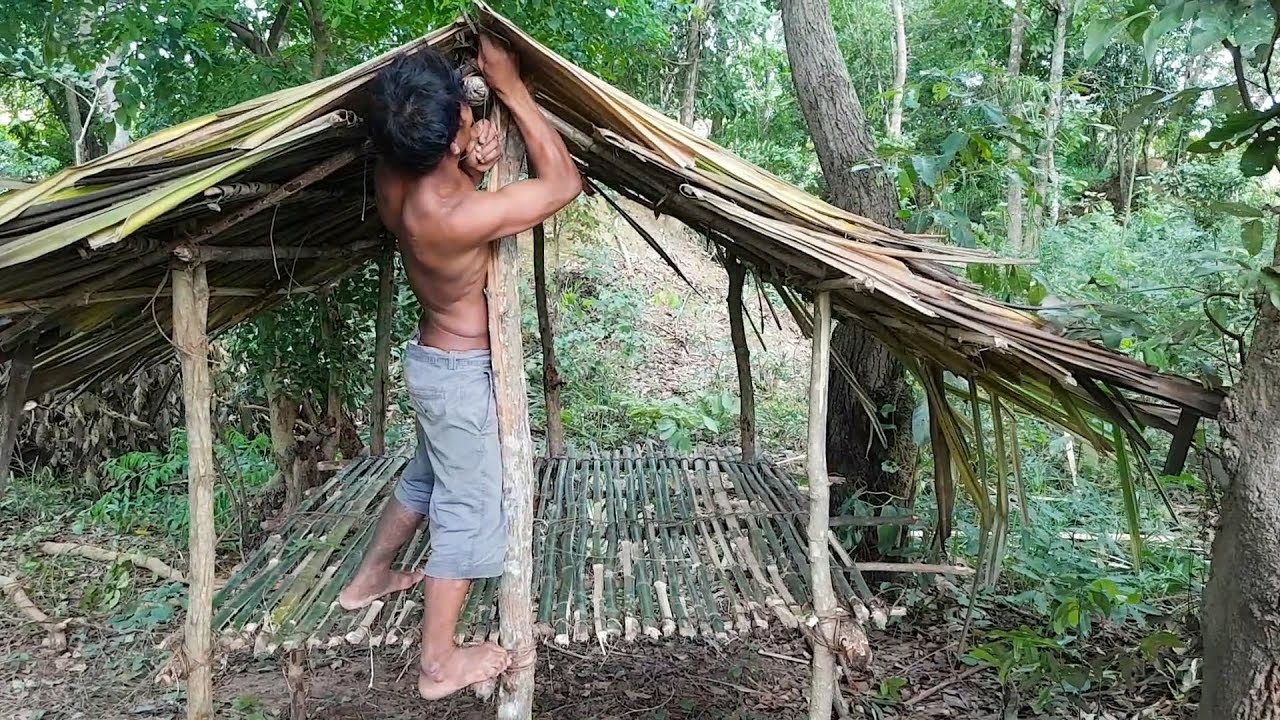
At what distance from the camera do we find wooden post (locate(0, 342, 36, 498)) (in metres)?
2.28

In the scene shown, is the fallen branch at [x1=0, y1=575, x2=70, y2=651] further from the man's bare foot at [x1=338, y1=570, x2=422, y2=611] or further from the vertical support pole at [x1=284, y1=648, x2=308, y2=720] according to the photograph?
the man's bare foot at [x1=338, y1=570, x2=422, y2=611]

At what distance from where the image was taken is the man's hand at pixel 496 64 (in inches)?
77.6

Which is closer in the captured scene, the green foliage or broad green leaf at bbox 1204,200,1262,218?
broad green leaf at bbox 1204,200,1262,218

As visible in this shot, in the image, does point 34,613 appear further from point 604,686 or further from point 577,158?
point 577,158

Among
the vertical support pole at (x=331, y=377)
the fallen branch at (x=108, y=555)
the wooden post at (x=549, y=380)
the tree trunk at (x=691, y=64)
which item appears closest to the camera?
the wooden post at (x=549, y=380)

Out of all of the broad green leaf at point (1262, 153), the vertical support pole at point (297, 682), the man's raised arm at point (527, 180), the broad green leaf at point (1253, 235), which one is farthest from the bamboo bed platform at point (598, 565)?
the broad green leaf at point (1262, 153)

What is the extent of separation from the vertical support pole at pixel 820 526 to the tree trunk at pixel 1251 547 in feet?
3.05

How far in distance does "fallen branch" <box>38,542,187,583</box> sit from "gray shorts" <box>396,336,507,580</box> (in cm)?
287

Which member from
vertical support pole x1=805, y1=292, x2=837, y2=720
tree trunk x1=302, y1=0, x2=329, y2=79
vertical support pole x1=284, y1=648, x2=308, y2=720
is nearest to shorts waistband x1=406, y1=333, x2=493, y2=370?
vertical support pole x1=805, y1=292, x2=837, y2=720

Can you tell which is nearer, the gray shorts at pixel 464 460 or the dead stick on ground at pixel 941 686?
the gray shorts at pixel 464 460

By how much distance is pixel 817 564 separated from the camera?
230 cm

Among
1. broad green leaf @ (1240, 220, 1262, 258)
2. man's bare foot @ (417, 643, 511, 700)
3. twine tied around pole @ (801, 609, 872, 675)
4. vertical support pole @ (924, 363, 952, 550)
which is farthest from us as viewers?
vertical support pole @ (924, 363, 952, 550)

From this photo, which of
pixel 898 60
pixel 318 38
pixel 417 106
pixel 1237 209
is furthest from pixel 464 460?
pixel 898 60

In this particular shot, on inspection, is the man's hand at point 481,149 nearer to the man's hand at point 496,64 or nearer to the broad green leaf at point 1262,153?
the man's hand at point 496,64
